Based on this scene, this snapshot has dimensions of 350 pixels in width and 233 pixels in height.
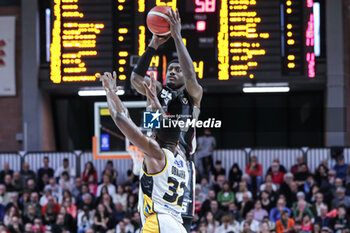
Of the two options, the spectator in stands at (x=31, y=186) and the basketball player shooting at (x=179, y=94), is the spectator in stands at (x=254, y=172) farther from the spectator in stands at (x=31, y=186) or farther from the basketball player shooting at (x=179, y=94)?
the basketball player shooting at (x=179, y=94)

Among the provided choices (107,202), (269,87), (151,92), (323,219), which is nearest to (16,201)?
(107,202)

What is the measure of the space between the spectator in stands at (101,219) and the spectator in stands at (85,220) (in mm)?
174

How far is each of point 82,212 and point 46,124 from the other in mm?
5177

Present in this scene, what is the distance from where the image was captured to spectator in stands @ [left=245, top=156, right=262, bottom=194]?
52.5ft

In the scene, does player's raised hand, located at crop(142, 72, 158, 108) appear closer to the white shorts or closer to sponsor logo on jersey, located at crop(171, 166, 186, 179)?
sponsor logo on jersey, located at crop(171, 166, 186, 179)

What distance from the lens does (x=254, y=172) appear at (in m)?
16.3

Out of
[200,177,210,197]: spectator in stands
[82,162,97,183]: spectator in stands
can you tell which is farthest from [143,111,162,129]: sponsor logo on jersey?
[82,162,97,183]: spectator in stands

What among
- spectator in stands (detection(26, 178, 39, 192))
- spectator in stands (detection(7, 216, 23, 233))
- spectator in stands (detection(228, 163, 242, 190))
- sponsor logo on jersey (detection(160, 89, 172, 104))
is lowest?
spectator in stands (detection(7, 216, 23, 233))

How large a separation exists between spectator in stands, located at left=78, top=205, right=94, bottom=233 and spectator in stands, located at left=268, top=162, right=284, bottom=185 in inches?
160

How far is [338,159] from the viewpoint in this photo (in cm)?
1628

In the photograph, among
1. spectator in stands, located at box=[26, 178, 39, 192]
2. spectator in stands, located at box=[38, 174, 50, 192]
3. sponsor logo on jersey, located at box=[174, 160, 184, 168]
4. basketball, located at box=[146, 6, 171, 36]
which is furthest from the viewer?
spectator in stands, located at box=[38, 174, 50, 192]

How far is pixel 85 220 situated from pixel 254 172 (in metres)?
4.00

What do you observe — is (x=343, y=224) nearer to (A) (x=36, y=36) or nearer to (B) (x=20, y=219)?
(B) (x=20, y=219)

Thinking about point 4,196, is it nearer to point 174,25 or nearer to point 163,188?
point 163,188
